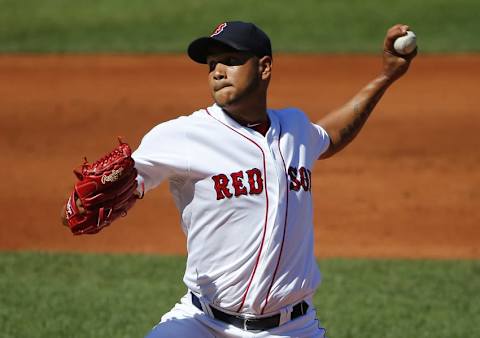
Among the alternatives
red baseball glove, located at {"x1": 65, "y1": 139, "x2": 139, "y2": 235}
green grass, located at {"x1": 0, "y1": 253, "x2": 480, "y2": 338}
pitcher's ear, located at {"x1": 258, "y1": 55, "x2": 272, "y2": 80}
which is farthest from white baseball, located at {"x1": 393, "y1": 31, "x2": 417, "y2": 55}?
green grass, located at {"x1": 0, "y1": 253, "x2": 480, "y2": 338}

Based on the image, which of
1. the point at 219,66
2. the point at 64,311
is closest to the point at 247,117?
the point at 219,66

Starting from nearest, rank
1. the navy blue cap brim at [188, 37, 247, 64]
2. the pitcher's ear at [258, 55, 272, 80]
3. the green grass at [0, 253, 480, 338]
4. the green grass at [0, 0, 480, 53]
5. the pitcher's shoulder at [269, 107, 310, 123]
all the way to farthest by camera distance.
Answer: the navy blue cap brim at [188, 37, 247, 64], the pitcher's ear at [258, 55, 272, 80], the pitcher's shoulder at [269, 107, 310, 123], the green grass at [0, 253, 480, 338], the green grass at [0, 0, 480, 53]

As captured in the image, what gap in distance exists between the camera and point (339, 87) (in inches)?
529

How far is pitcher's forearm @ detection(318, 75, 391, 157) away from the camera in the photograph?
15.6ft

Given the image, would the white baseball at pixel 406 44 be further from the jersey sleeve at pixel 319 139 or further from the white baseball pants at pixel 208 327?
the white baseball pants at pixel 208 327

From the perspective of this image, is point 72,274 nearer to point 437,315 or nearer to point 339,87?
→ point 437,315

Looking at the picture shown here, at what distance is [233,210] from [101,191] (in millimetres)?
568

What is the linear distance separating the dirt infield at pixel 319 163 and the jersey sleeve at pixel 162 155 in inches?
177

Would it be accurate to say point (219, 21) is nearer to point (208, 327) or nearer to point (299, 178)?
point (299, 178)

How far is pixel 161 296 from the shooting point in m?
7.30

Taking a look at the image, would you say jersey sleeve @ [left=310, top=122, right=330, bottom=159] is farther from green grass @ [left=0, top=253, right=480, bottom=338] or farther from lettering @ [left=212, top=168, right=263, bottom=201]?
green grass @ [left=0, top=253, right=480, bottom=338]

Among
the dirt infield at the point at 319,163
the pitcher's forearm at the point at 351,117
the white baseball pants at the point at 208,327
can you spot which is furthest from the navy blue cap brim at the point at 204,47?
the dirt infield at the point at 319,163

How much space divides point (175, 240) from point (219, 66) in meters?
4.75

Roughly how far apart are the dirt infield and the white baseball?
3867 mm
